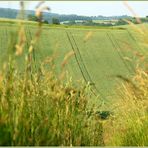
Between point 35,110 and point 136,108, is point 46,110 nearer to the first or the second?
point 35,110

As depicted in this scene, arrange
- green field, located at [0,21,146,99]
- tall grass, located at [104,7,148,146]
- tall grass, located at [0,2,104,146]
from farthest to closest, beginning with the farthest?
green field, located at [0,21,146,99] < tall grass, located at [104,7,148,146] < tall grass, located at [0,2,104,146]

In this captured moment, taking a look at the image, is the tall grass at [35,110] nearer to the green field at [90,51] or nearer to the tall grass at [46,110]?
the tall grass at [46,110]

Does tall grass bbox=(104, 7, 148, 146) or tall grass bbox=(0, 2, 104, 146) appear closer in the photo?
tall grass bbox=(0, 2, 104, 146)

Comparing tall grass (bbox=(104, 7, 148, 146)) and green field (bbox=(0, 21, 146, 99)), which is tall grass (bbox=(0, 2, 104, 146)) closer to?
tall grass (bbox=(104, 7, 148, 146))

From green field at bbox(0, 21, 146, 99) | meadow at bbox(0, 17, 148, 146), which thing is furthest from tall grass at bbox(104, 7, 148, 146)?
green field at bbox(0, 21, 146, 99)

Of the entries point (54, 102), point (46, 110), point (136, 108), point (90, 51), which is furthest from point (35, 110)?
point (90, 51)

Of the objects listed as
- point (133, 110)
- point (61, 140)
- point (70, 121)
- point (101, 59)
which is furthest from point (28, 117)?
point (101, 59)

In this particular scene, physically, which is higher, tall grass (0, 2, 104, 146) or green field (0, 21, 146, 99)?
green field (0, 21, 146, 99)

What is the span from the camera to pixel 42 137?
2.59m

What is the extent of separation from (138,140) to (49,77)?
101 cm

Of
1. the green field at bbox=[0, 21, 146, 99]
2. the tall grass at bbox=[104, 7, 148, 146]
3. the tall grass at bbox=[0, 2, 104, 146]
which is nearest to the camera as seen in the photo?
the tall grass at bbox=[0, 2, 104, 146]

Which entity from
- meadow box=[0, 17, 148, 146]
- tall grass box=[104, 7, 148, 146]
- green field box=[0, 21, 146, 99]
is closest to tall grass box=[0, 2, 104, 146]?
meadow box=[0, 17, 148, 146]

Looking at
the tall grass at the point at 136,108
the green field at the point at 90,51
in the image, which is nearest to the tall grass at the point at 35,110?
the tall grass at the point at 136,108

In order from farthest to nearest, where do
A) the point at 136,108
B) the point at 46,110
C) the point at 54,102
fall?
1. the point at 136,108
2. the point at 54,102
3. the point at 46,110
